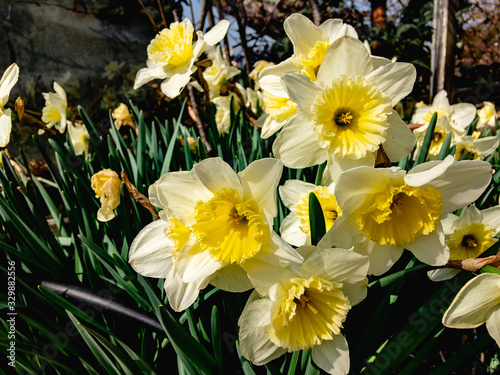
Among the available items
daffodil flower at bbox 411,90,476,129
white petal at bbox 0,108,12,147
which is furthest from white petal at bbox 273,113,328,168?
daffodil flower at bbox 411,90,476,129

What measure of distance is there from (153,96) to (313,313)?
2654 millimetres

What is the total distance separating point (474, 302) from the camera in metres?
0.52

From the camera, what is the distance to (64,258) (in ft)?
3.51

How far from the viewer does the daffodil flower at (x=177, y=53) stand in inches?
40.6

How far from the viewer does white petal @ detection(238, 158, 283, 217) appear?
0.54 meters

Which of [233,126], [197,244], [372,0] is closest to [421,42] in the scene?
[372,0]

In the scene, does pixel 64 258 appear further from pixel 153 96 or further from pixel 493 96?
pixel 493 96

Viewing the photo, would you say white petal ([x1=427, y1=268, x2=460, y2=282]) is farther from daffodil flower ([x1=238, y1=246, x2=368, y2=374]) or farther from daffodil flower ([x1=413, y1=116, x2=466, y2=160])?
daffodil flower ([x1=413, y1=116, x2=466, y2=160])

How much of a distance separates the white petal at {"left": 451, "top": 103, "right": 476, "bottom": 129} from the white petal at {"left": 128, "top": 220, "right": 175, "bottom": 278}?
126cm

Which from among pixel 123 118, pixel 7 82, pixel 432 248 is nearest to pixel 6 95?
pixel 7 82

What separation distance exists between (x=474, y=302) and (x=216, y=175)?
43 cm

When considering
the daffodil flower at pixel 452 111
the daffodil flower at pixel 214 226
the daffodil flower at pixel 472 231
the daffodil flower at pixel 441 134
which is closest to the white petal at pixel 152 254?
the daffodil flower at pixel 214 226

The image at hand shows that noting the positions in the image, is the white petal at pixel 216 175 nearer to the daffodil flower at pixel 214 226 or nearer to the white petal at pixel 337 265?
the daffodil flower at pixel 214 226

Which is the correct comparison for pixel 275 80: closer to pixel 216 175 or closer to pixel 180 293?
pixel 216 175
